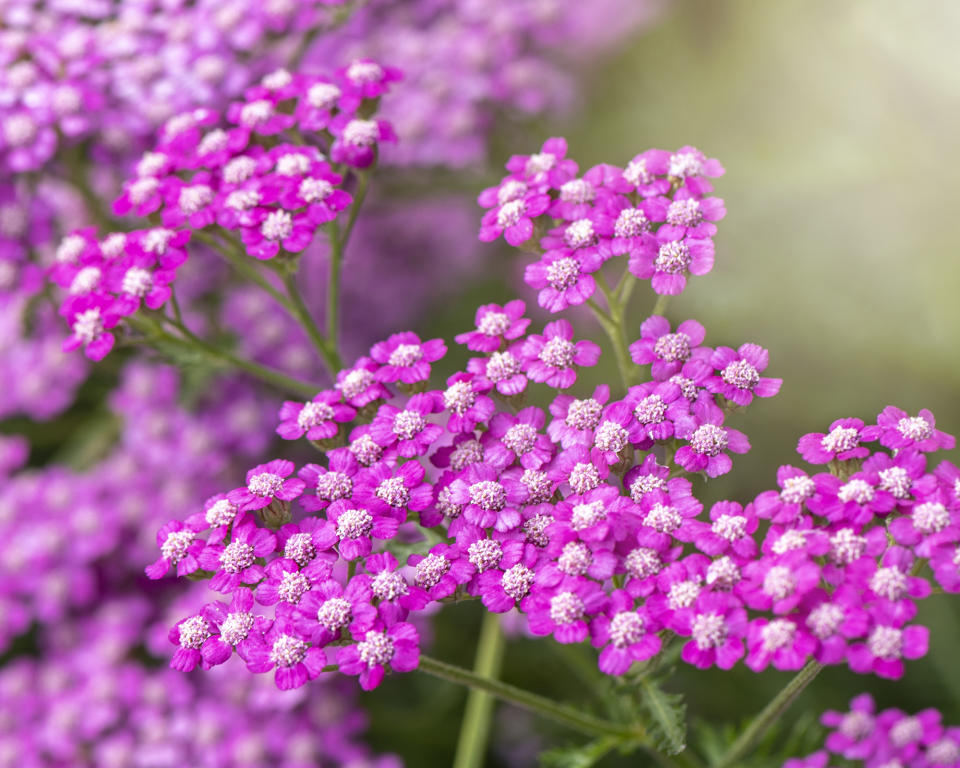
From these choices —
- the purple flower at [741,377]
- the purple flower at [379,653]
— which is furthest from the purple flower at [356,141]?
the purple flower at [379,653]

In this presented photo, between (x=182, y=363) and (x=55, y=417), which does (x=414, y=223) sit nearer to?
(x=55, y=417)

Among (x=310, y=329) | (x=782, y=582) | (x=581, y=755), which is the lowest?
(x=581, y=755)

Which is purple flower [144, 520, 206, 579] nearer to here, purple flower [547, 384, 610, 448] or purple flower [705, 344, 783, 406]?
purple flower [547, 384, 610, 448]

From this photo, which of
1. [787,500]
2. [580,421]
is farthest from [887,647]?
[580,421]

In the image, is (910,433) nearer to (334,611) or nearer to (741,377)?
(741,377)

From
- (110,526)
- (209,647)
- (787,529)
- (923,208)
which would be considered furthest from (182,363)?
(923,208)

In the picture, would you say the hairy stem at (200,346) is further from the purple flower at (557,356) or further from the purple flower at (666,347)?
the purple flower at (666,347)

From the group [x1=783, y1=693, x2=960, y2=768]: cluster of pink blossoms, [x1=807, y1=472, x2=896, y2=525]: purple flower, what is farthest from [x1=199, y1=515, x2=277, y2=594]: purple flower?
[x1=783, y1=693, x2=960, y2=768]: cluster of pink blossoms
